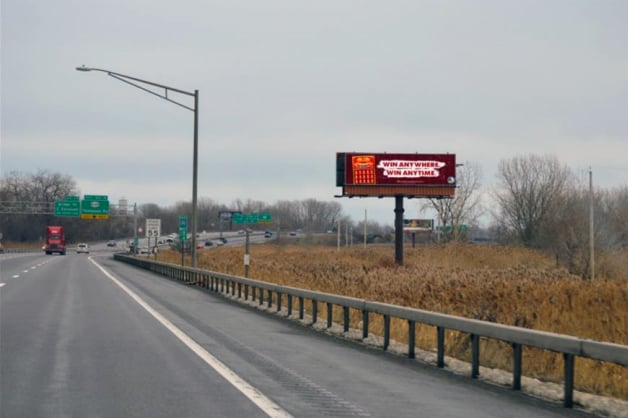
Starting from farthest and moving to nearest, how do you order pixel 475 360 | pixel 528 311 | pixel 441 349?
1. pixel 528 311
2. pixel 441 349
3. pixel 475 360

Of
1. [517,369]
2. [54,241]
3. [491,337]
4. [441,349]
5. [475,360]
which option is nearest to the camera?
[517,369]

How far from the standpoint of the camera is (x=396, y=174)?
59.2 metres

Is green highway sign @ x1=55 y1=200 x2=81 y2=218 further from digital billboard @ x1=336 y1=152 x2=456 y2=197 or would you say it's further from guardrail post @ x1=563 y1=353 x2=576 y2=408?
guardrail post @ x1=563 y1=353 x2=576 y2=408

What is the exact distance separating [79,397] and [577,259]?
49.2m

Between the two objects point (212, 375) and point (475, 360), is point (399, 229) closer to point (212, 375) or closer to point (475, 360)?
point (475, 360)

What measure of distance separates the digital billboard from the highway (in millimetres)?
37319

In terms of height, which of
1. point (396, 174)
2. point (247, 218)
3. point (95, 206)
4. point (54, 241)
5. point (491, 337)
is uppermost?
point (396, 174)

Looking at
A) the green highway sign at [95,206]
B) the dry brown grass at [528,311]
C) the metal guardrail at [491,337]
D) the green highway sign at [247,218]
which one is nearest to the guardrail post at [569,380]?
the metal guardrail at [491,337]

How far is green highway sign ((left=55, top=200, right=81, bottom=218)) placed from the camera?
99.1 metres

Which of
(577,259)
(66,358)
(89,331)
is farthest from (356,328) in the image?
(577,259)

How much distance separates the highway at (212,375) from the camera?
1001 cm

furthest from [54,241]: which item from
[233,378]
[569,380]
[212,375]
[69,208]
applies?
[569,380]

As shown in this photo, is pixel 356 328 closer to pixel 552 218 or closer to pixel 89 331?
pixel 89 331

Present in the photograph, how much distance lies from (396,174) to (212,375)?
47515mm
